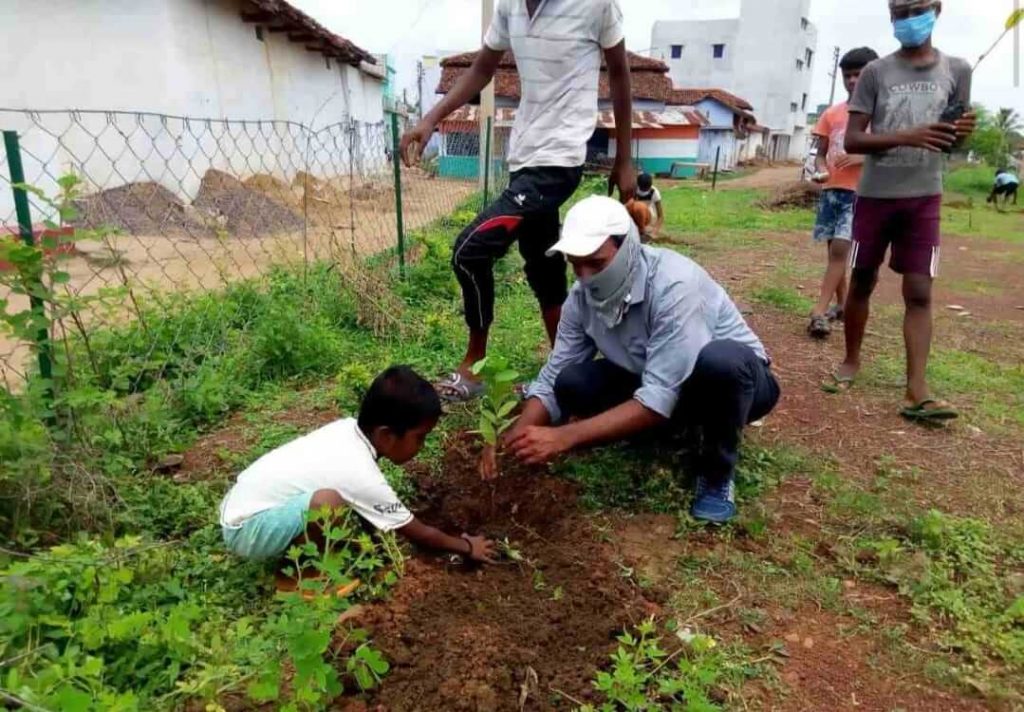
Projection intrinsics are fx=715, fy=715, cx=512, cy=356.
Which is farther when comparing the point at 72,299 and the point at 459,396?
the point at 459,396

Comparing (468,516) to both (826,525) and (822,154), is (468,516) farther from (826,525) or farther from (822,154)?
(822,154)

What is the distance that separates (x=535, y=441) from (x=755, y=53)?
157 feet

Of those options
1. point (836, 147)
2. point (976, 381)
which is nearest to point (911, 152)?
point (976, 381)

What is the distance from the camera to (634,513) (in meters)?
2.46

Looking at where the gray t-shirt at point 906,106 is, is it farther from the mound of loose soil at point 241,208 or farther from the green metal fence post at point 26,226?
the mound of loose soil at point 241,208

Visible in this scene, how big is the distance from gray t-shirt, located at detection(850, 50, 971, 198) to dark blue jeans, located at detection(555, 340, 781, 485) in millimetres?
1320

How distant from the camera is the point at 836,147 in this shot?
15.3 feet

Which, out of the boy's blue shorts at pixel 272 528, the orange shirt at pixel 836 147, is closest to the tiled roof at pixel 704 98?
the orange shirt at pixel 836 147

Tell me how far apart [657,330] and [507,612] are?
3.14 ft

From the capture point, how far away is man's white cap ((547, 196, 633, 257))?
2.10 meters

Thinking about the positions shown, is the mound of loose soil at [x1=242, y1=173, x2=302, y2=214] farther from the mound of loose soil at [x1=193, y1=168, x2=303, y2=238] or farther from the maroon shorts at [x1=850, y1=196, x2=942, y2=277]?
the maroon shorts at [x1=850, y1=196, x2=942, y2=277]

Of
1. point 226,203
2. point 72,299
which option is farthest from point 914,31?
point 226,203

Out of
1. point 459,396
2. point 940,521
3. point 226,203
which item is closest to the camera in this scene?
point 940,521

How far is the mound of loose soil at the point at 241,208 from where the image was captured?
9656 millimetres
